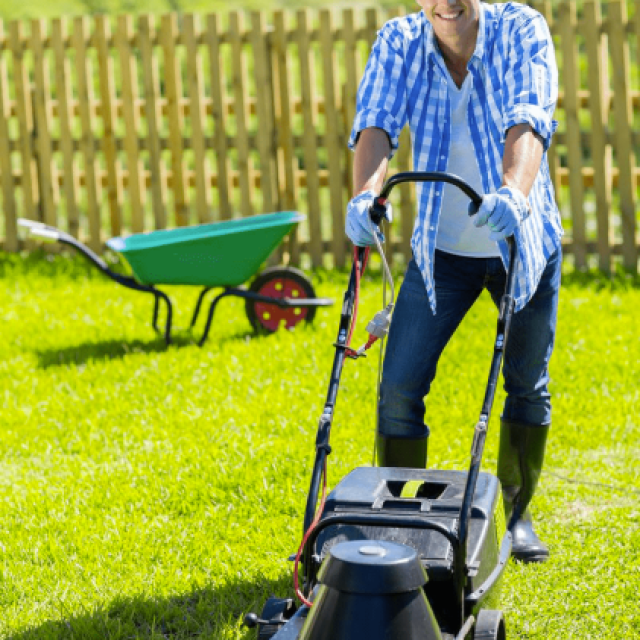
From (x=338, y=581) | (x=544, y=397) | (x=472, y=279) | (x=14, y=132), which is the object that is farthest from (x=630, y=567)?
(x=14, y=132)

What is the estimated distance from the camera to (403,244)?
808cm

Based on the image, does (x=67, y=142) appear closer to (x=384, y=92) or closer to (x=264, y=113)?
(x=264, y=113)

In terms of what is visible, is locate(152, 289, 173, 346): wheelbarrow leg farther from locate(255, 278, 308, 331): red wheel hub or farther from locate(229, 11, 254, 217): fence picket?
locate(229, 11, 254, 217): fence picket

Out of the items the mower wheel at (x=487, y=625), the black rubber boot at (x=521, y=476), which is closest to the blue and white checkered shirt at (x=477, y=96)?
the black rubber boot at (x=521, y=476)

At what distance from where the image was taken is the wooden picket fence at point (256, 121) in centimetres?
779

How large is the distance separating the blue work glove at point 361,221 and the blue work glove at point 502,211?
30cm

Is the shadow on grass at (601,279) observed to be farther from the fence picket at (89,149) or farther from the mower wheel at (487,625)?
the mower wheel at (487,625)

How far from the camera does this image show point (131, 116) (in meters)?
8.59

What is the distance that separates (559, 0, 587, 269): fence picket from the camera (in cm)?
767

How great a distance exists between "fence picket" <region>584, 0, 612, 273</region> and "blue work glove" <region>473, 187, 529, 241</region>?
5093mm

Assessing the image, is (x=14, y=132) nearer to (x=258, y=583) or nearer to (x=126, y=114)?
(x=126, y=114)

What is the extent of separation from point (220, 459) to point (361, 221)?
1.97 metres

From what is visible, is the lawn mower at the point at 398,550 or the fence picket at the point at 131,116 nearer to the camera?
the lawn mower at the point at 398,550

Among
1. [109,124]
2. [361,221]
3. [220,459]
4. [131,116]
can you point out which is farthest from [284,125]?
[361,221]
